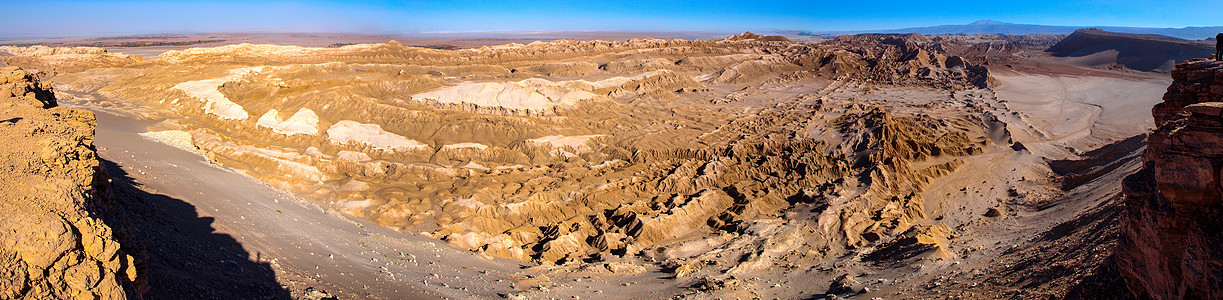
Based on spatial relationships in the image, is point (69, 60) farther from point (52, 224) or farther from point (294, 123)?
point (52, 224)

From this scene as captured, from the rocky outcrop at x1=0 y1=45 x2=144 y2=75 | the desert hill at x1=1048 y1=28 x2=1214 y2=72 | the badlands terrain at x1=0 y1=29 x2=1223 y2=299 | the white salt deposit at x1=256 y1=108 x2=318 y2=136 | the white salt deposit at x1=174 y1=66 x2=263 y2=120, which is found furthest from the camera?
the desert hill at x1=1048 y1=28 x2=1214 y2=72

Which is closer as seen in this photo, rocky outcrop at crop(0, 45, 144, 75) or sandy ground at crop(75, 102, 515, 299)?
sandy ground at crop(75, 102, 515, 299)

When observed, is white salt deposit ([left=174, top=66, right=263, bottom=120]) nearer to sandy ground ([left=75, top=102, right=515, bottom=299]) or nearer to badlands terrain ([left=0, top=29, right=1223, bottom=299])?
badlands terrain ([left=0, top=29, right=1223, bottom=299])

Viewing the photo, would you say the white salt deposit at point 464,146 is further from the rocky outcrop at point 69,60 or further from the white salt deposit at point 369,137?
the rocky outcrop at point 69,60

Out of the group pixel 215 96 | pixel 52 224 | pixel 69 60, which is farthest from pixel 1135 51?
pixel 69 60

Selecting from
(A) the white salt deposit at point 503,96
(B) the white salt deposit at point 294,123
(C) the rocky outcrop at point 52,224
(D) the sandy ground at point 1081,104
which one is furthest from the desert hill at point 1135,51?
(C) the rocky outcrop at point 52,224

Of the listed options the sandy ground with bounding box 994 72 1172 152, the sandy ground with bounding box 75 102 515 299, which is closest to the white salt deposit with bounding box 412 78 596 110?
the sandy ground with bounding box 75 102 515 299
